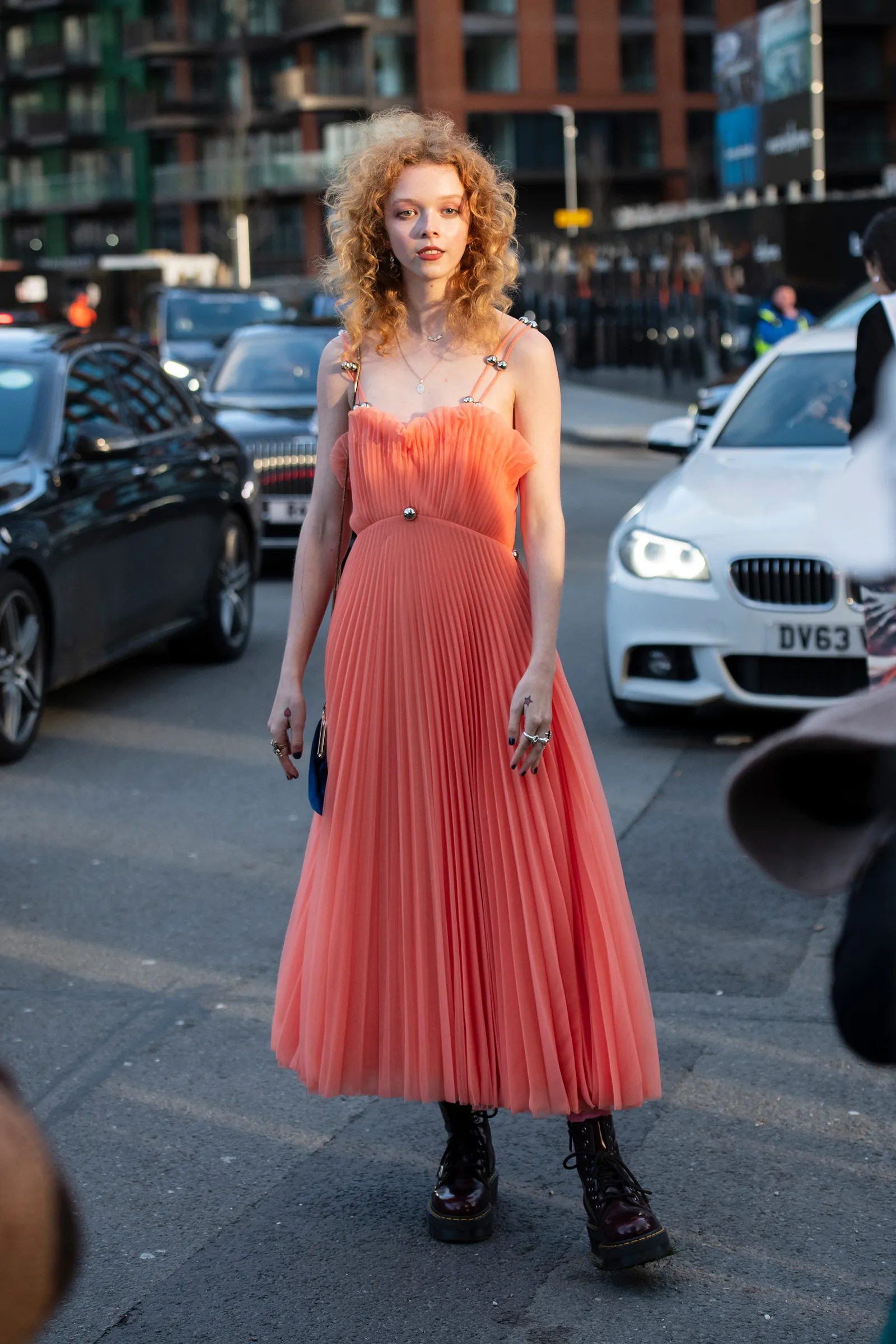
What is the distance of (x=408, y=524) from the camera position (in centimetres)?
341

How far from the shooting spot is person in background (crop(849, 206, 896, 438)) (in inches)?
204

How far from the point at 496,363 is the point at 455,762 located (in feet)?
2.39

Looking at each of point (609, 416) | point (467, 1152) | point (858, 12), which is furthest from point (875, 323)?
point (858, 12)

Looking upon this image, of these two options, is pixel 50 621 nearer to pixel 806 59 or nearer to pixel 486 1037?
pixel 486 1037

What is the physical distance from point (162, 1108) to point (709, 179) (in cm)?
7221

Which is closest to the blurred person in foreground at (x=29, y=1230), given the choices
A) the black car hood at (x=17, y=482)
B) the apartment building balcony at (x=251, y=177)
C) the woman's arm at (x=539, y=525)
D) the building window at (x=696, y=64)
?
the woman's arm at (x=539, y=525)

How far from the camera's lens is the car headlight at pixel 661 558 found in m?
7.40

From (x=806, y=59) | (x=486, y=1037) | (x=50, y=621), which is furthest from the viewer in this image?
(x=806, y=59)

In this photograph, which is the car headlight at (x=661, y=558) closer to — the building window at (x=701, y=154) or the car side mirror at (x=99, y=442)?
the car side mirror at (x=99, y=442)

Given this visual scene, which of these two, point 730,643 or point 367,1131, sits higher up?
point 730,643

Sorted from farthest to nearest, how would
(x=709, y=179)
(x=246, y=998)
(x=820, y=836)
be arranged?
1. (x=709, y=179)
2. (x=246, y=998)
3. (x=820, y=836)

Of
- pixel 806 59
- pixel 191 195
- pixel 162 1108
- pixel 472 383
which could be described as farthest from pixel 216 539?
pixel 191 195

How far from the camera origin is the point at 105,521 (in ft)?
27.6

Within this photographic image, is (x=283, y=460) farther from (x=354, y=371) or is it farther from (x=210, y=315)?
(x=210, y=315)
